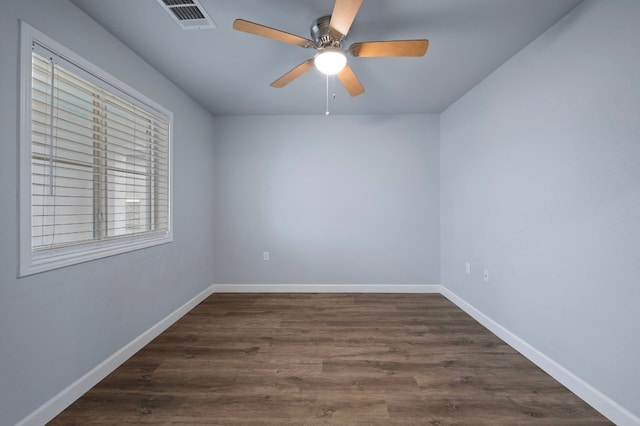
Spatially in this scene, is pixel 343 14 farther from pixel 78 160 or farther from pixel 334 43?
pixel 78 160

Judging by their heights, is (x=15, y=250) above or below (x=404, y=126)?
below

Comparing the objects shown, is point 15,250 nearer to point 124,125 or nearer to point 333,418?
point 124,125

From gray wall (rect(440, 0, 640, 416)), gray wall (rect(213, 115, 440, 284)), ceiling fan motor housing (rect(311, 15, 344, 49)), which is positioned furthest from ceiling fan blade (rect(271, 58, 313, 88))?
gray wall (rect(440, 0, 640, 416))

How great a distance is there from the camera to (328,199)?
11.8 ft

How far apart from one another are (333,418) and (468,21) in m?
2.60

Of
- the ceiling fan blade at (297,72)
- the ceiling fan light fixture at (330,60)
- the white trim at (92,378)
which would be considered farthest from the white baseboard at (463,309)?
the ceiling fan light fixture at (330,60)

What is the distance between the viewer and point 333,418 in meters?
Result: 1.47

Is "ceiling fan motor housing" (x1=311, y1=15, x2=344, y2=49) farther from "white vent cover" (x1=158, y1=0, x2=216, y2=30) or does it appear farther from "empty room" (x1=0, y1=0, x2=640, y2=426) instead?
A: "white vent cover" (x1=158, y1=0, x2=216, y2=30)

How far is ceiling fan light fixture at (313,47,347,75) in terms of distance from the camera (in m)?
1.76

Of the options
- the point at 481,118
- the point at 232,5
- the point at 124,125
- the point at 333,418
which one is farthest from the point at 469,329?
the point at 124,125

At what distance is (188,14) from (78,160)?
1157mm

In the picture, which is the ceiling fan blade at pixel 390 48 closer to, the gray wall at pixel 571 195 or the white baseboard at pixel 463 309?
the gray wall at pixel 571 195

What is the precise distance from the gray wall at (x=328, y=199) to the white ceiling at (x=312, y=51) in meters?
0.57

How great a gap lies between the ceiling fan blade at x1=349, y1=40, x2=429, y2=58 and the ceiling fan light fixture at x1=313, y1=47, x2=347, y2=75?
0.29ft
